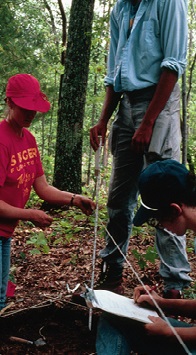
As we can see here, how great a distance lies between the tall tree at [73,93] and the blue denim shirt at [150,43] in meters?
3.20

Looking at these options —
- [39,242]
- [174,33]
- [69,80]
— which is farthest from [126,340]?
[69,80]

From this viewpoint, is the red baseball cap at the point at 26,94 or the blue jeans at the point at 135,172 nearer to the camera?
the red baseball cap at the point at 26,94

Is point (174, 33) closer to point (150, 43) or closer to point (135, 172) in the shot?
point (150, 43)

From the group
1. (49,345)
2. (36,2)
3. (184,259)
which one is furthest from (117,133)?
(36,2)

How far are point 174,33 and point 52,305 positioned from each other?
2.20 m

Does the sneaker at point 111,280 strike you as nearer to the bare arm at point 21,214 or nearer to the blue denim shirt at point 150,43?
the bare arm at point 21,214

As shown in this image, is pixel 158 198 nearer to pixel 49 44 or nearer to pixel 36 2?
pixel 49 44

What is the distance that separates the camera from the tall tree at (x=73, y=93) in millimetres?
6148

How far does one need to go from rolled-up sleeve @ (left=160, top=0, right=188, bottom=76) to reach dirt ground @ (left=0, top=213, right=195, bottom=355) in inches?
61.6

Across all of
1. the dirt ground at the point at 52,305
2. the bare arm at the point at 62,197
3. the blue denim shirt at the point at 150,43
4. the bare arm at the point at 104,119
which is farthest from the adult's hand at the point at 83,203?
the blue denim shirt at the point at 150,43

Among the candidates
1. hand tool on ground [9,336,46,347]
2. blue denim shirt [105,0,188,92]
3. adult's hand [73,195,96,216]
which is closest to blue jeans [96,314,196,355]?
hand tool on ground [9,336,46,347]

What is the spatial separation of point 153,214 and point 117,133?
1.32 metres

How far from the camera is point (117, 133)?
10.1 feet

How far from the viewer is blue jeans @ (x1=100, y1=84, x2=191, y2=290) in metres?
2.65
